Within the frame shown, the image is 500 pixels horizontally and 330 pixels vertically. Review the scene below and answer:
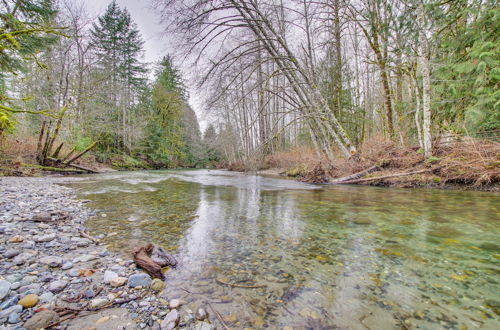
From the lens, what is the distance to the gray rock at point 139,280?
5.06ft

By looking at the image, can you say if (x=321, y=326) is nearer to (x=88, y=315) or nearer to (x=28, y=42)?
(x=88, y=315)

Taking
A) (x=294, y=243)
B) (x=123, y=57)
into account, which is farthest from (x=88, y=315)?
(x=123, y=57)

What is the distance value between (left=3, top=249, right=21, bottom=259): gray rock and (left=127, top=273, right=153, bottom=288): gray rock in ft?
3.79

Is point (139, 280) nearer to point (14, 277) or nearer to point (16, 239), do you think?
point (14, 277)

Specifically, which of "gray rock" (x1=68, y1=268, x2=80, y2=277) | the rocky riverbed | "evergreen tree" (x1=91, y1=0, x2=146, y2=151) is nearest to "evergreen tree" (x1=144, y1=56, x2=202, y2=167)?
"evergreen tree" (x1=91, y1=0, x2=146, y2=151)

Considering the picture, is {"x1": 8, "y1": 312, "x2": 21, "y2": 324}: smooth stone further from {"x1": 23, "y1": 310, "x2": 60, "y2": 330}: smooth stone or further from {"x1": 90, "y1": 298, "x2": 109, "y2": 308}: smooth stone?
{"x1": 90, "y1": 298, "x2": 109, "y2": 308}: smooth stone

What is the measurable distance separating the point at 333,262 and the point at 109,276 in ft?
6.02

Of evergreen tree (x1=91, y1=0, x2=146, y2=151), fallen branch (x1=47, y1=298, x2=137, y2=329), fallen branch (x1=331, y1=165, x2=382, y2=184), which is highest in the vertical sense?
evergreen tree (x1=91, y1=0, x2=146, y2=151)

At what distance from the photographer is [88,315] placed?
1223mm

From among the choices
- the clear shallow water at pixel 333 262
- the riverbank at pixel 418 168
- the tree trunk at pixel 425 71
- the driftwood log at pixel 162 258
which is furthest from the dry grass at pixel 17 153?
the tree trunk at pixel 425 71

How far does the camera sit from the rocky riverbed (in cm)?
117

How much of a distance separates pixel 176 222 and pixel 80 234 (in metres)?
1.12

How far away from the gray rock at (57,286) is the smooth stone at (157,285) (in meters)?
0.59

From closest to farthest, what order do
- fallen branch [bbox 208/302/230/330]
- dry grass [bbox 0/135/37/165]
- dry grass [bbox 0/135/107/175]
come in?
fallen branch [bbox 208/302/230/330], dry grass [bbox 0/135/107/175], dry grass [bbox 0/135/37/165]
